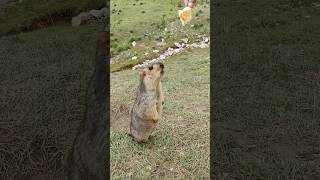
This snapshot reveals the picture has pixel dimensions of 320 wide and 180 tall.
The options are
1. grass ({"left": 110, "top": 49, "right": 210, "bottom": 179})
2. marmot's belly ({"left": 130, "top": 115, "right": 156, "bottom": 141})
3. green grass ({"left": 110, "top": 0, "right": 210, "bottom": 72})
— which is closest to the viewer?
grass ({"left": 110, "top": 49, "right": 210, "bottom": 179})

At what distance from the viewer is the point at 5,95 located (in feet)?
50.1

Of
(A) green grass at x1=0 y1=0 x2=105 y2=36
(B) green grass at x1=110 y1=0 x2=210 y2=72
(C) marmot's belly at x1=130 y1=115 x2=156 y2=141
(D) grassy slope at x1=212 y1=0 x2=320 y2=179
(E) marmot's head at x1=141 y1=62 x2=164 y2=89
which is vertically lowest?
(A) green grass at x1=0 y1=0 x2=105 y2=36

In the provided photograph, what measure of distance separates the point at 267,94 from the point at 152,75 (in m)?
6.42

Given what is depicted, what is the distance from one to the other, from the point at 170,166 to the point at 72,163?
2713 millimetres

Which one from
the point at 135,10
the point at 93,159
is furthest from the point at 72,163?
the point at 135,10

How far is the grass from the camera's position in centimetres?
1037

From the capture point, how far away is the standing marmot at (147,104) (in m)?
10.8

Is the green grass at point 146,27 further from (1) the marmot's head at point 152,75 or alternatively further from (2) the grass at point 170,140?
(1) the marmot's head at point 152,75

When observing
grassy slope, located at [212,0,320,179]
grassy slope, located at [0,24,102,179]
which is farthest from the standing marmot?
grassy slope, located at [0,24,102,179]

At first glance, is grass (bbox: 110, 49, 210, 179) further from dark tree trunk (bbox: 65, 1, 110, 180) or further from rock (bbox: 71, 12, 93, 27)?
rock (bbox: 71, 12, 93, 27)

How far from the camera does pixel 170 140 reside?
37.6 feet

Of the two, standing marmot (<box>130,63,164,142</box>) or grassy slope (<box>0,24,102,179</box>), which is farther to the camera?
grassy slope (<box>0,24,102,179</box>)

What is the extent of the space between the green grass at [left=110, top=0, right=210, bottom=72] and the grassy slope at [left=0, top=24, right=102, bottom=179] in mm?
4061

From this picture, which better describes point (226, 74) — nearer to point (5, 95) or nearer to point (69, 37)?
point (5, 95)
